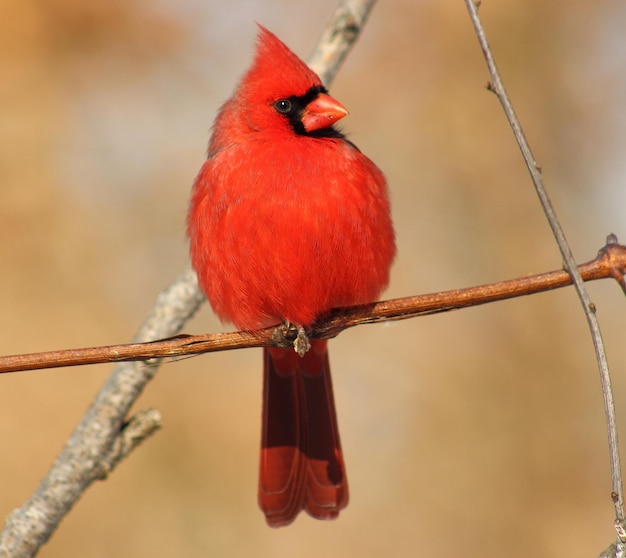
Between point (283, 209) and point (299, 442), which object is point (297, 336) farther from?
point (299, 442)

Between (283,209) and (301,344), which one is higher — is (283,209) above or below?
above

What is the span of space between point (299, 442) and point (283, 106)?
3.52 feet

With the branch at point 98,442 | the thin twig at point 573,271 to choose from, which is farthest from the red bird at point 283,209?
the thin twig at point 573,271

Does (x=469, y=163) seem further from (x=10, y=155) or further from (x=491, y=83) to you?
(x=491, y=83)

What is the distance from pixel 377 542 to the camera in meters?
3.64

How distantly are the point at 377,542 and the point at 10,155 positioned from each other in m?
2.35

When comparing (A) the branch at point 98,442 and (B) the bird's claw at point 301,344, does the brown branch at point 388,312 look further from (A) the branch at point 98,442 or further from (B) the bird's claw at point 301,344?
(A) the branch at point 98,442

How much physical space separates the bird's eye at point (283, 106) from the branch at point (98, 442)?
0.55 m

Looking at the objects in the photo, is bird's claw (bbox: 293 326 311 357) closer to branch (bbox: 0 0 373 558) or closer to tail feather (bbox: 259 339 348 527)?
branch (bbox: 0 0 373 558)

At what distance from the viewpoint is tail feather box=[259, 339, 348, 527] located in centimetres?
280

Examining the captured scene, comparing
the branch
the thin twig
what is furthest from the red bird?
the thin twig

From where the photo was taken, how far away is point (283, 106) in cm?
254

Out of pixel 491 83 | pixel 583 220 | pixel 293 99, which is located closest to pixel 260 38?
pixel 293 99

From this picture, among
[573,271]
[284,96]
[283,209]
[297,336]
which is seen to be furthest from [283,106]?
[573,271]
